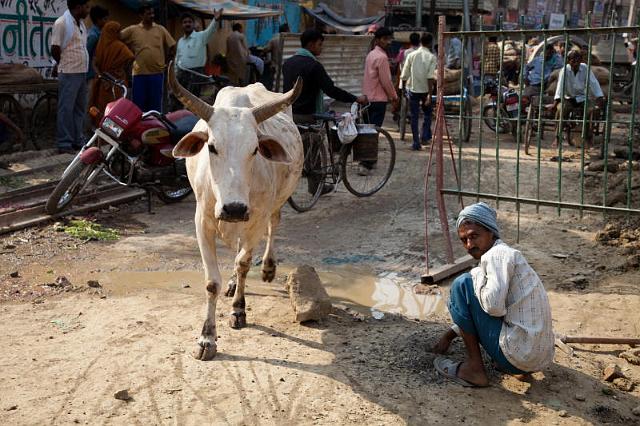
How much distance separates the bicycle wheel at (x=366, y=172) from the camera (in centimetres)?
909

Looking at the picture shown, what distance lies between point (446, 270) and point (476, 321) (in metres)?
2.19

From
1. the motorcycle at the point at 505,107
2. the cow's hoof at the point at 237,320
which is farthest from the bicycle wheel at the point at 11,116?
the motorcycle at the point at 505,107

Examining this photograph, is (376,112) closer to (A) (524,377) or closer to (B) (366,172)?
(B) (366,172)

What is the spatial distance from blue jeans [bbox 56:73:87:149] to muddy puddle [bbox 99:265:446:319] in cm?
475

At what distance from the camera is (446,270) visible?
640cm

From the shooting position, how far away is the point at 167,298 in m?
5.71

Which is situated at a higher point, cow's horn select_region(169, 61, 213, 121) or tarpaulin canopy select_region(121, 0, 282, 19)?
tarpaulin canopy select_region(121, 0, 282, 19)

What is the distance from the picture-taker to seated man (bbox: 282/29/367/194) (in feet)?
27.8

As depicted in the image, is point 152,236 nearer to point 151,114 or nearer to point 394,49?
point 151,114

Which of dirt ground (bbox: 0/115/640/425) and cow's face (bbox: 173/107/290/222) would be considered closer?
dirt ground (bbox: 0/115/640/425)

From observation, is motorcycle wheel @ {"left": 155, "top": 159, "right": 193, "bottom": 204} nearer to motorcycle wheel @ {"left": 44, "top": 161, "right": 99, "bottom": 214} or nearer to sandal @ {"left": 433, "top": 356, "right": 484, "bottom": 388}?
motorcycle wheel @ {"left": 44, "top": 161, "right": 99, "bottom": 214}

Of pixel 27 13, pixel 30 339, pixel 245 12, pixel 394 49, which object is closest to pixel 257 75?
pixel 245 12

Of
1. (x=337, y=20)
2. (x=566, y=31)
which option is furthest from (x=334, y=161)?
(x=337, y=20)

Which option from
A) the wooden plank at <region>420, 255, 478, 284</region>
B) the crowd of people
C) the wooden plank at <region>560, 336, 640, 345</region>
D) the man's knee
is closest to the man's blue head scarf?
the man's knee
